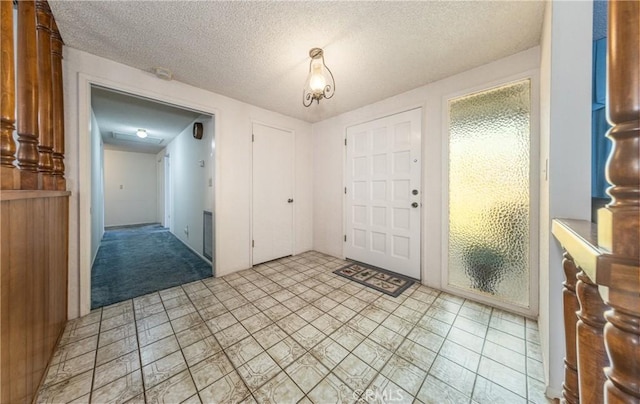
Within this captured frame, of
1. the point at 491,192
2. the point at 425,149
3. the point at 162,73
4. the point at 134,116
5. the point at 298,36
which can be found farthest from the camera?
the point at 134,116

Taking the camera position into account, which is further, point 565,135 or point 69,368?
point 69,368

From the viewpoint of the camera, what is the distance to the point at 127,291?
7.90 feet

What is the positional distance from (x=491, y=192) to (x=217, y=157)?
10.00ft

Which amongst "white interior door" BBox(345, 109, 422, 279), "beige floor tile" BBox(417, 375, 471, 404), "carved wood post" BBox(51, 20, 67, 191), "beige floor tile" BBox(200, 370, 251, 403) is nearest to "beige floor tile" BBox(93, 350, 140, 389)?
"beige floor tile" BBox(200, 370, 251, 403)

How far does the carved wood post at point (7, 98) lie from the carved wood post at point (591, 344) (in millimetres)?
2133

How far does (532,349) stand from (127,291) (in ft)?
12.1

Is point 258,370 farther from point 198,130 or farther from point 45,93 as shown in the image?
point 198,130

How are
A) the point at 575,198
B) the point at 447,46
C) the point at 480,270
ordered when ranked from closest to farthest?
the point at 575,198 → the point at 447,46 → the point at 480,270

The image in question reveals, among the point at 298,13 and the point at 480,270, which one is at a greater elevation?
→ the point at 298,13

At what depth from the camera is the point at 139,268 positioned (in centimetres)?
312

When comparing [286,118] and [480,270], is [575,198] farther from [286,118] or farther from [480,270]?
[286,118]

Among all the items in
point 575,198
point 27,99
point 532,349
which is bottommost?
point 532,349

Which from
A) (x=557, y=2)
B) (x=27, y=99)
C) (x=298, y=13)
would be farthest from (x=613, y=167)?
(x=27, y=99)

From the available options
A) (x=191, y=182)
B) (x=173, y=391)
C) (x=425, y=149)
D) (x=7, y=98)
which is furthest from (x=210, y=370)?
(x=191, y=182)
